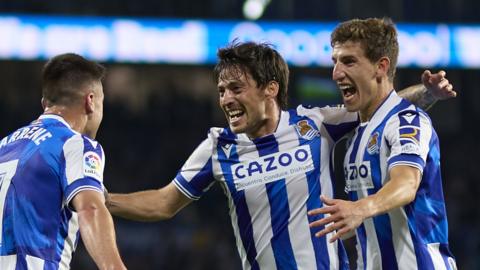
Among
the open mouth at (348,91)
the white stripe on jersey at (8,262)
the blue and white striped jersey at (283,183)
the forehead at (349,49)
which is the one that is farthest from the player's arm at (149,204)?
the forehead at (349,49)

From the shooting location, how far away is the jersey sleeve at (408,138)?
14.2 feet

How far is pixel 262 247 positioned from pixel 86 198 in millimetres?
1216

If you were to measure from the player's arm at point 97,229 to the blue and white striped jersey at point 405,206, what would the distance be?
4.33ft

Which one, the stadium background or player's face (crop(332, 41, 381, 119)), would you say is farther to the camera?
the stadium background

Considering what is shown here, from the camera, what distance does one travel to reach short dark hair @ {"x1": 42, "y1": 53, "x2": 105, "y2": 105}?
4.65m

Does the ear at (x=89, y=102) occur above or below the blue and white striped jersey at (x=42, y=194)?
above

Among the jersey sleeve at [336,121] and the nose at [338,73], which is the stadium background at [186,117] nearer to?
Answer: the jersey sleeve at [336,121]

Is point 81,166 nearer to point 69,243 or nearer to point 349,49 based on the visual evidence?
point 69,243

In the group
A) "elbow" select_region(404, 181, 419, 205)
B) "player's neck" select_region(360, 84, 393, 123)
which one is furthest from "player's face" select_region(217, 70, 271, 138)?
"elbow" select_region(404, 181, 419, 205)

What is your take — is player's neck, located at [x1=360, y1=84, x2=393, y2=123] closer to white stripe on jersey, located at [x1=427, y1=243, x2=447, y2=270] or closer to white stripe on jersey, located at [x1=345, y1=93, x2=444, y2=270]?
white stripe on jersey, located at [x1=345, y1=93, x2=444, y2=270]

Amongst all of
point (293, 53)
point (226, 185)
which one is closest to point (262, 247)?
point (226, 185)

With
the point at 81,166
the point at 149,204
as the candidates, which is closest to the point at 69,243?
the point at 81,166

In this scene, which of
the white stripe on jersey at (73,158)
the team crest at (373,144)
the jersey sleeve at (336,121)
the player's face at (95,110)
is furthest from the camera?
the jersey sleeve at (336,121)

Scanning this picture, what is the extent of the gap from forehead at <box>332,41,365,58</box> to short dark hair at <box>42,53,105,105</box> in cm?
130
